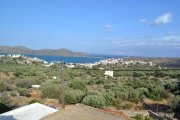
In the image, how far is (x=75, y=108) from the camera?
1080 centimetres

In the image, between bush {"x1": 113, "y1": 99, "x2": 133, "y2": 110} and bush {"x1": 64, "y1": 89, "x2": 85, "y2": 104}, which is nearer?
bush {"x1": 64, "y1": 89, "x2": 85, "y2": 104}

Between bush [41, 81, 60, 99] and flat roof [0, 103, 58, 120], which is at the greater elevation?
flat roof [0, 103, 58, 120]

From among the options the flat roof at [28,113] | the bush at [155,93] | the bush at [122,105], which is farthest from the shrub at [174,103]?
the flat roof at [28,113]

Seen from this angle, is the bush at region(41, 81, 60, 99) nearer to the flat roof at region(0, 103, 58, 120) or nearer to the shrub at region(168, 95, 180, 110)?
the shrub at region(168, 95, 180, 110)

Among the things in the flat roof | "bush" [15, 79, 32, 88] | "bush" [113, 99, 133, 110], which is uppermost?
the flat roof

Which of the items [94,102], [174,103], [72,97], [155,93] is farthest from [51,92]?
Answer: [155,93]

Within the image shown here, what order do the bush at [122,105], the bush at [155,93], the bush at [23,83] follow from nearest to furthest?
the bush at [122,105] < the bush at [155,93] < the bush at [23,83]

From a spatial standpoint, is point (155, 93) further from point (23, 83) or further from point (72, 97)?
point (23, 83)

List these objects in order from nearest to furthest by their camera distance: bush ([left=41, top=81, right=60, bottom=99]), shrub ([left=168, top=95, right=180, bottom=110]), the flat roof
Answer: the flat roof → shrub ([left=168, top=95, right=180, bottom=110]) → bush ([left=41, top=81, right=60, bottom=99])

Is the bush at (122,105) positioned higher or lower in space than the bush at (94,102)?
lower

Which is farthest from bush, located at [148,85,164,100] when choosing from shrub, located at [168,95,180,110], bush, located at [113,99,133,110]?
shrub, located at [168,95,180,110]

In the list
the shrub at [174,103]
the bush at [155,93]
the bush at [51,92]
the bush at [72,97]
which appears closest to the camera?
the shrub at [174,103]

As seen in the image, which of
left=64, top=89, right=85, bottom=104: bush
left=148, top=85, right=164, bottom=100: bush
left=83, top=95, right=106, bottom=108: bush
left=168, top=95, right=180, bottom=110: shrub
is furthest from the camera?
left=148, top=85, right=164, bottom=100: bush

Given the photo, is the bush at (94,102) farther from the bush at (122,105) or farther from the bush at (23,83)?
the bush at (23,83)
